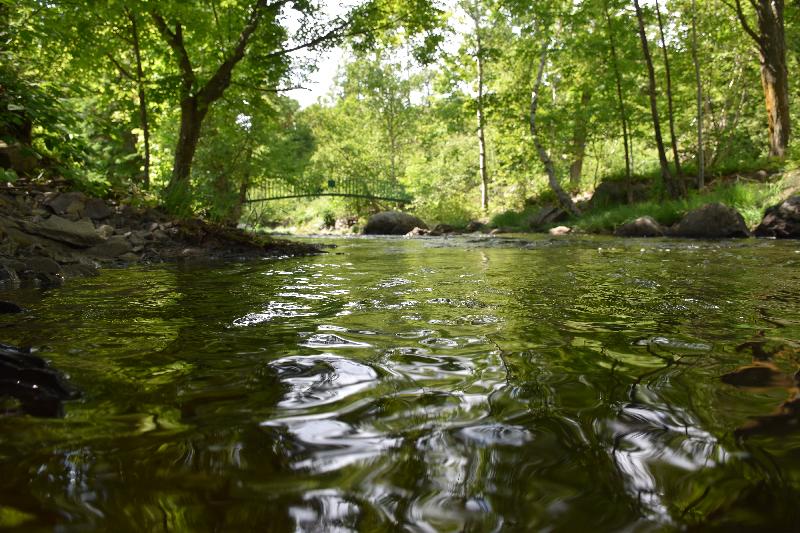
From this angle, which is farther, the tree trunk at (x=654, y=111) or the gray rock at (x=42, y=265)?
the tree trunk at (x=654, y=111)

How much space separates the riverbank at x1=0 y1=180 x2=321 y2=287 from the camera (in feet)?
12.9

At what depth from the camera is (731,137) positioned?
1548 cm

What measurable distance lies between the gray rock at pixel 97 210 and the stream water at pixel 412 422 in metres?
3.95

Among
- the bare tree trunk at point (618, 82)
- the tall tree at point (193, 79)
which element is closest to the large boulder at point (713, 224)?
the bare tree trunk at point (618, 82)

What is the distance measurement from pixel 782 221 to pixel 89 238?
441 inches

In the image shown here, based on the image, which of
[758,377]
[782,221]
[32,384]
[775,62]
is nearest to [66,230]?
Answer: [32,384]

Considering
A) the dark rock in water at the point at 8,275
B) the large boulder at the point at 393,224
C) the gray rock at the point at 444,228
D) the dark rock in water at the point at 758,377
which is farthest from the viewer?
the large boulder at the point at 393,224

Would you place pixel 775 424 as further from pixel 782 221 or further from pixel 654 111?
pixel 654 111

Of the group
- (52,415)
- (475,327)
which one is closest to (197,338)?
(52,415)

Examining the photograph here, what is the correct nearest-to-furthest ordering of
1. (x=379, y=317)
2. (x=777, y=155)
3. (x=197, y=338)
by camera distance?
(x=197, y=338) < (x=379, y=317) < (x=777, y=155)

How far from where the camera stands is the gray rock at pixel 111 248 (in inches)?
202

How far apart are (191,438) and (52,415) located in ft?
1.33

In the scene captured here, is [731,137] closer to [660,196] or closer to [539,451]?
[660,196]

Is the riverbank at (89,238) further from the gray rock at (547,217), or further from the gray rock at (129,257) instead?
the gray rock at (547,217)
